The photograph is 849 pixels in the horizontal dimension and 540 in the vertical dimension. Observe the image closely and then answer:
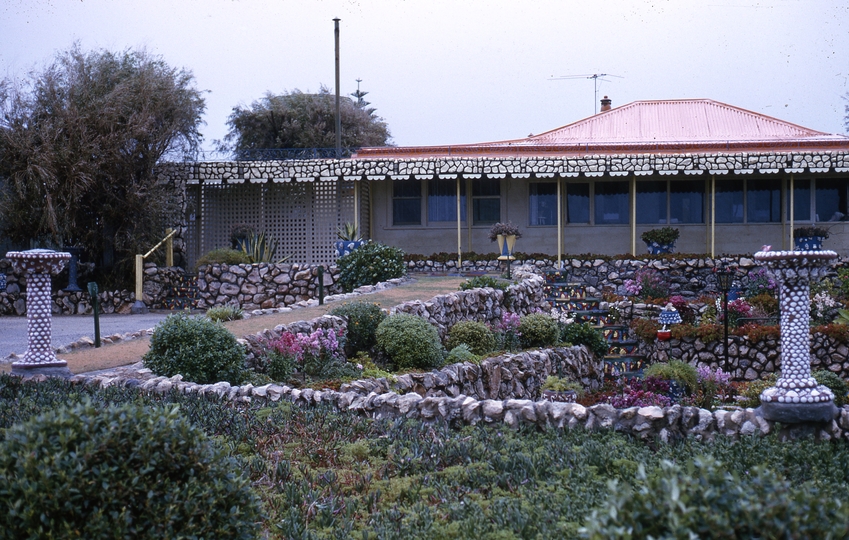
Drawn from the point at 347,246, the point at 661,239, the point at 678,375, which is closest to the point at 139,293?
the point at 347,246

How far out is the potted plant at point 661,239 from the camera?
2142cm

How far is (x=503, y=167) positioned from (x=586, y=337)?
7072mm

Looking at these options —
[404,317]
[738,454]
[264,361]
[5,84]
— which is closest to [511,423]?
[738,454]

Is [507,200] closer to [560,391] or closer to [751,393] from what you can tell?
[560,391]

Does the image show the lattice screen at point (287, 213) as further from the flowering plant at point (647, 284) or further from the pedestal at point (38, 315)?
the pedestal at point (38, 315)

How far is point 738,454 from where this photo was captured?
5.77 m

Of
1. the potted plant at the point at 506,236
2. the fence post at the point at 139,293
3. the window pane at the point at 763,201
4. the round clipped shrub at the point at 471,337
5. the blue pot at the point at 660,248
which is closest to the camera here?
the round clipped shrub at the point at 471,337

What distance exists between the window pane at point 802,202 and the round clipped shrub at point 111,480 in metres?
22.1

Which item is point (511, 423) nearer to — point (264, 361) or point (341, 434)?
point (341, 434)

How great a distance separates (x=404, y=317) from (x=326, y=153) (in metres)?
14.3

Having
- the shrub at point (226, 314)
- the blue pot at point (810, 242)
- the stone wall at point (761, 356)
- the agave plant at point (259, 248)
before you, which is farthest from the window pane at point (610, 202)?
the shrub at point (226, 314)

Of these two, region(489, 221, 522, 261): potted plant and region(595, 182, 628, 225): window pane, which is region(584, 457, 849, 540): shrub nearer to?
region(489, 221, 522, 261): potted plant

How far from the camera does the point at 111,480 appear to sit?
11.0 feet

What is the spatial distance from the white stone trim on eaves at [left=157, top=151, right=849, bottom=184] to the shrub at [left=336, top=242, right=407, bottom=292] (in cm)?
362
